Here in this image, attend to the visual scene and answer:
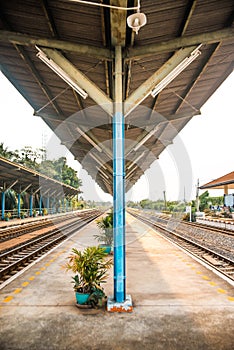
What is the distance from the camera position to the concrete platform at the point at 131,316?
4.00m

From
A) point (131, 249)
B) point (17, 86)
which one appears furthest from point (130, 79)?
point (131, 249)

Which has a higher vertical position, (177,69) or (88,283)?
(177,69)

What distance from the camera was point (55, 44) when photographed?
19.0 feet

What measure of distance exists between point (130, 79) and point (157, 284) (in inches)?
207

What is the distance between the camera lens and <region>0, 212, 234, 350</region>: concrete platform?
13.1ft

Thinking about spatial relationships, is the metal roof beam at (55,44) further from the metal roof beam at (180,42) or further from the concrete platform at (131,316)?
the concrete platform at (131,316)

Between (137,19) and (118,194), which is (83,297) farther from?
(137,19)

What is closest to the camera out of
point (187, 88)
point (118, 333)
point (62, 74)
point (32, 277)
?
point (118, 333)

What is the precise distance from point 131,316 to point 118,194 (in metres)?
2.13

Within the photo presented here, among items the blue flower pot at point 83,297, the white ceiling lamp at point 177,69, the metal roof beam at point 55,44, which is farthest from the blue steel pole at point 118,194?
the white ceiling lamp at point 177,69

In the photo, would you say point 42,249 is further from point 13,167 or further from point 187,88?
point 13,167

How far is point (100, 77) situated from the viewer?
7.71m

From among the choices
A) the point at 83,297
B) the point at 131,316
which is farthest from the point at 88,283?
the point at 131,316

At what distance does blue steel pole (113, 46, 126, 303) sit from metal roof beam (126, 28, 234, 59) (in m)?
0.45
